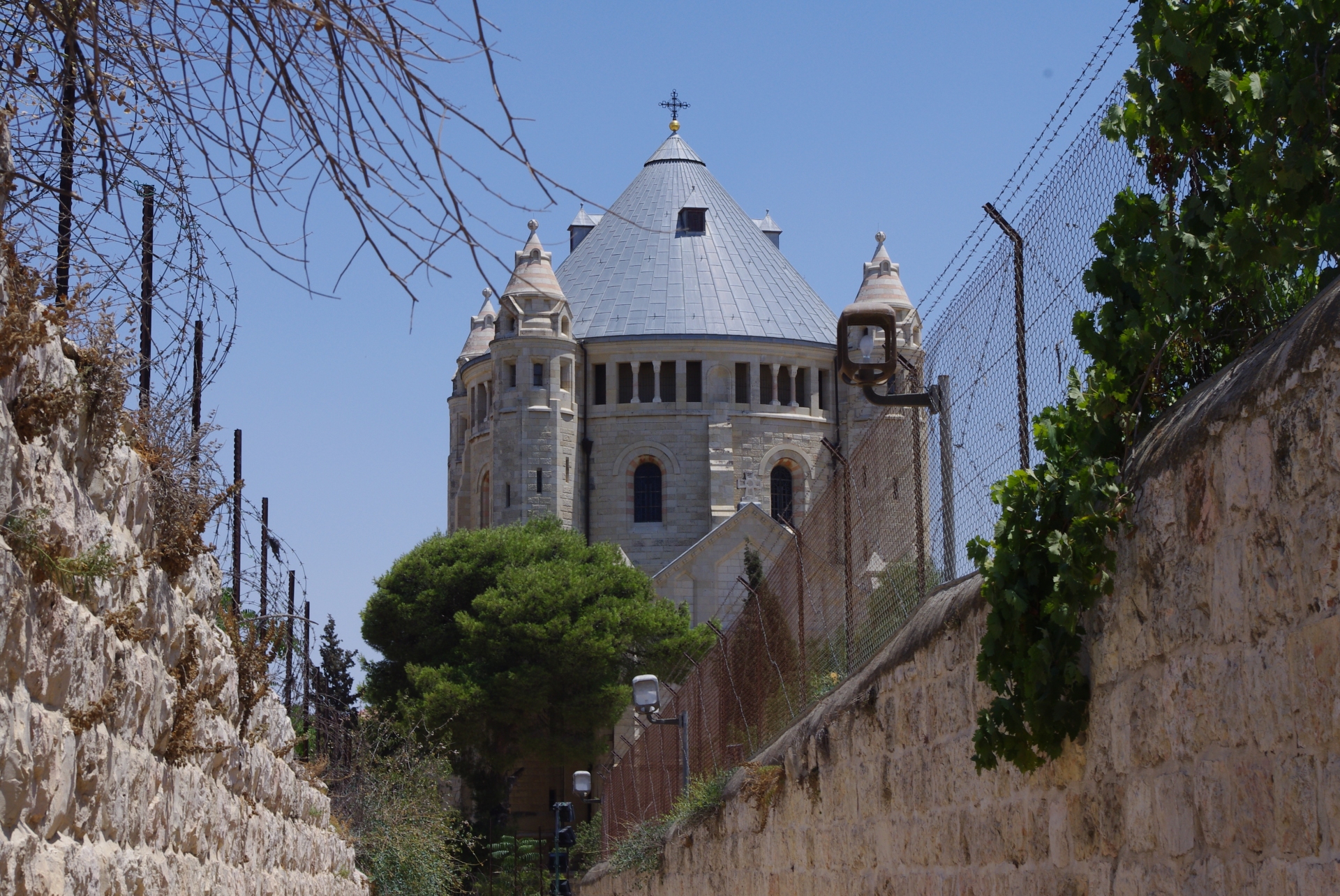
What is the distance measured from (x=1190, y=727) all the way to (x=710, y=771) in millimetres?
9189

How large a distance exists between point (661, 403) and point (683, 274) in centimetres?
553

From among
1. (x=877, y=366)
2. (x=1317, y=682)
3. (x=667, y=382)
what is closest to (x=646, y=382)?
(x=667, y=382)

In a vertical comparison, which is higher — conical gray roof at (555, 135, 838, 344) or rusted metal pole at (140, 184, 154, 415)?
conical gray roof at (555, 135, 838, 344)

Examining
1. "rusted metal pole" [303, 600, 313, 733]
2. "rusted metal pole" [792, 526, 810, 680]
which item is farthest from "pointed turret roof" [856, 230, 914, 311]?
"rusted metal pole" [792, 526, 810, 680]

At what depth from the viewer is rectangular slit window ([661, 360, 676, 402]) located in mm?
59625

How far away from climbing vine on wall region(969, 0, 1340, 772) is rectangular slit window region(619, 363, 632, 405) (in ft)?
177

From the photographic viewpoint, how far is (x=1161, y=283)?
425 centimetres

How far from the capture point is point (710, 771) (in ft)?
41.8

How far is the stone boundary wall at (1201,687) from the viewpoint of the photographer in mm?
3252

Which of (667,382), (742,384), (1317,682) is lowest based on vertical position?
(1317,682)

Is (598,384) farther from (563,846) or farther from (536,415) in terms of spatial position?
(563,846)

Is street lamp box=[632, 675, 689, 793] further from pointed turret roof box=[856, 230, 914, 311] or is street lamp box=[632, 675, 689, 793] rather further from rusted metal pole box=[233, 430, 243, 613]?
pointed turret roof box=[856, 230, 914, 311]

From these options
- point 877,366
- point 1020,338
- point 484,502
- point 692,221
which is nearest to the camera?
point 1020,338

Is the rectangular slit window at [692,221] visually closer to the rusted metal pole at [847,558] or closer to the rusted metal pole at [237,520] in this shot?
the rusted metal pole at [237,520]
